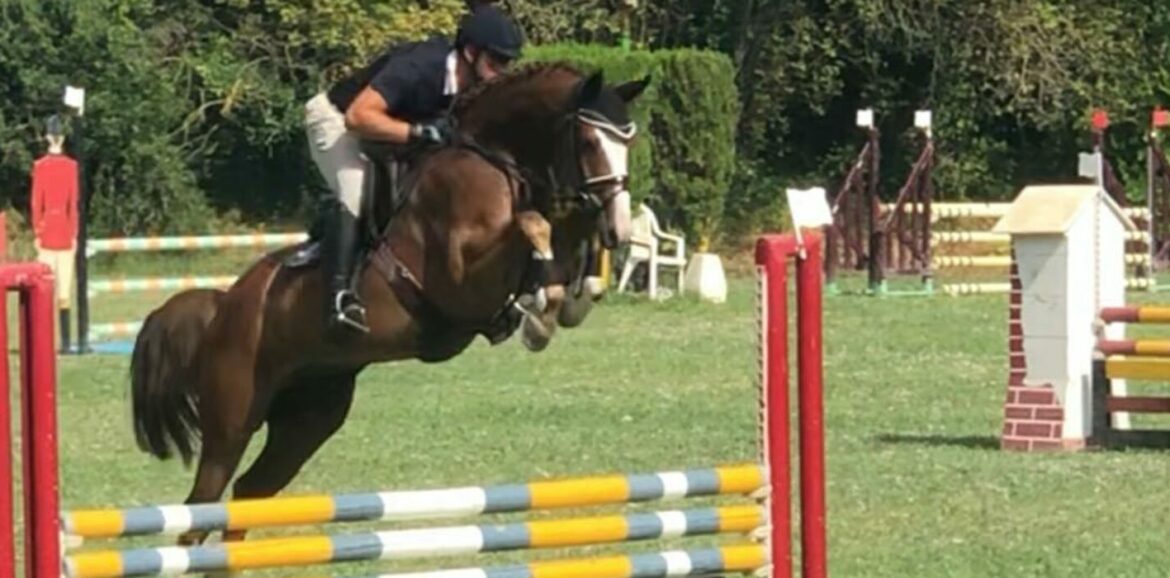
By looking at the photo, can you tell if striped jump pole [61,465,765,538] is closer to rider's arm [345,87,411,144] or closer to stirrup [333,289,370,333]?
stirrup [333,289,370,333]

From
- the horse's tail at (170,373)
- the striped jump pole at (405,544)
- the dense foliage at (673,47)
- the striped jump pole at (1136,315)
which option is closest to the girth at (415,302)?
the horse's tail at (170,373)

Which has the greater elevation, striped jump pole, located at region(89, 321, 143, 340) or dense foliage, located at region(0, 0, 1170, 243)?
dense foliage, located at region(0, 0, 1170, 243)

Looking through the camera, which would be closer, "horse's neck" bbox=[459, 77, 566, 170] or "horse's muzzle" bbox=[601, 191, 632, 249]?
"horse's muzzle" bbox=[601, 191, 632, 249]

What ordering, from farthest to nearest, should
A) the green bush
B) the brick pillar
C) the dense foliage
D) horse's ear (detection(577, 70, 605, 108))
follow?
the dense foliage
the green bush
the brick pillar
horse's ear (detection(577, 70, 605, 108))

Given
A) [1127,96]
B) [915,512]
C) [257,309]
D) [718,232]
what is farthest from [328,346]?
[1127,96]

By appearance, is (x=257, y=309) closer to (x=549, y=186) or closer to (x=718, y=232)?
(x=549, y=186)

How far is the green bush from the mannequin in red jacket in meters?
7.61

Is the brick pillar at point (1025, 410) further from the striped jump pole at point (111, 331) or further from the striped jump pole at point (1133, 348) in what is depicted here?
the striped jump pole at point (111, 331)

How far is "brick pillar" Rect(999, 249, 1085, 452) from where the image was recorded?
12336mm

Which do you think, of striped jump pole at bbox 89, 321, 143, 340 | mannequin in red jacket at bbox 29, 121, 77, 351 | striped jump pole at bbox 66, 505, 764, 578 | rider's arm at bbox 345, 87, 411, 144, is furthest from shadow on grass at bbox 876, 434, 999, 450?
striped jump pole at bbox 89, 321, 143, 340

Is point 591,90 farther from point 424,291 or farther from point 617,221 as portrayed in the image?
point 424,291

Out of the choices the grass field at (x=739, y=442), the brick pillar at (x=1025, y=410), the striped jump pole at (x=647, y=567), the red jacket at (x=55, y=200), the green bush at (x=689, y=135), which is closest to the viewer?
the striped jump pole at (x=647, y=567)

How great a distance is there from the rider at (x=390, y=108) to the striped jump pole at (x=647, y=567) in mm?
1887

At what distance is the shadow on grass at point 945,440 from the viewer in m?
12.6
